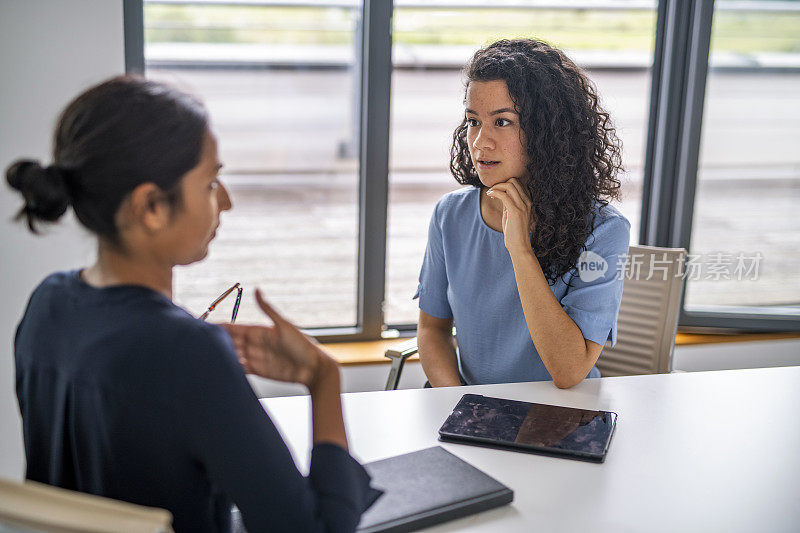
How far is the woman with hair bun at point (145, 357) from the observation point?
0.84m

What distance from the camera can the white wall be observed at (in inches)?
84.8

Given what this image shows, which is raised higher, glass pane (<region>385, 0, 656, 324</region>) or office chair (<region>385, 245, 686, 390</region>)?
glass pane (<region>385, 0, 656, 324</region>)

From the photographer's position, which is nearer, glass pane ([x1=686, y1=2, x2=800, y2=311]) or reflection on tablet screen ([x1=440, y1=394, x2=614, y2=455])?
reflection on tablet screen ([x1=440, y1=394, x2=614, y2=455])

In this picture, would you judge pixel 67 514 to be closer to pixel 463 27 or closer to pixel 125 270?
pixel 125 270

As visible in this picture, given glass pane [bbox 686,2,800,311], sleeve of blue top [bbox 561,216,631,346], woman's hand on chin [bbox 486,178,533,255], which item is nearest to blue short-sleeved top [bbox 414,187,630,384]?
→ sleeve of blue top [bbox 561,216,631,346]

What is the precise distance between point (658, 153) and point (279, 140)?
4.70 ft

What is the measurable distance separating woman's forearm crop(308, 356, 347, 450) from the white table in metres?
0.26

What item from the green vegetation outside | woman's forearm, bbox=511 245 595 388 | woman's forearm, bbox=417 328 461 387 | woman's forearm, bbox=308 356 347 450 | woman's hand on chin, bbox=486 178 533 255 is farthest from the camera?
the green vegetation outside

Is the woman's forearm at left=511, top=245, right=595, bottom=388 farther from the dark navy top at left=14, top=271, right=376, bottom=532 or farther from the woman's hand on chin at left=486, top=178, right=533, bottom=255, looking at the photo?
the dark navy top at left=14, top=271, right=376, bottom=532

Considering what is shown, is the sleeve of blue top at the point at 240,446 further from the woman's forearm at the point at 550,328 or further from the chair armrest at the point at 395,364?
the chair armrest at the point at 395,364

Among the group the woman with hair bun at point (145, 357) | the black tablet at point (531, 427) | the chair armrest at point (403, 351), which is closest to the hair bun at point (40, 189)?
the woman with hair bun at point (145, 357)

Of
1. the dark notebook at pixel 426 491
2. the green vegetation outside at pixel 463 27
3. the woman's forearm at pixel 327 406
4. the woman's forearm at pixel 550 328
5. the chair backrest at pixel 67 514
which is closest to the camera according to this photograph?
the chair backrest at pixel 67 514

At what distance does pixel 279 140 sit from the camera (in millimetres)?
2727

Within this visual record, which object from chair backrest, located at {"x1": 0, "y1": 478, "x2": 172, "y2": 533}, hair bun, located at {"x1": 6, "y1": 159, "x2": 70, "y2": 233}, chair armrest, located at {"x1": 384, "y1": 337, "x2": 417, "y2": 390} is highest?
hair bun, located at {"x1": 6, "y1": 159, "x2": 70, "y2": 233}
